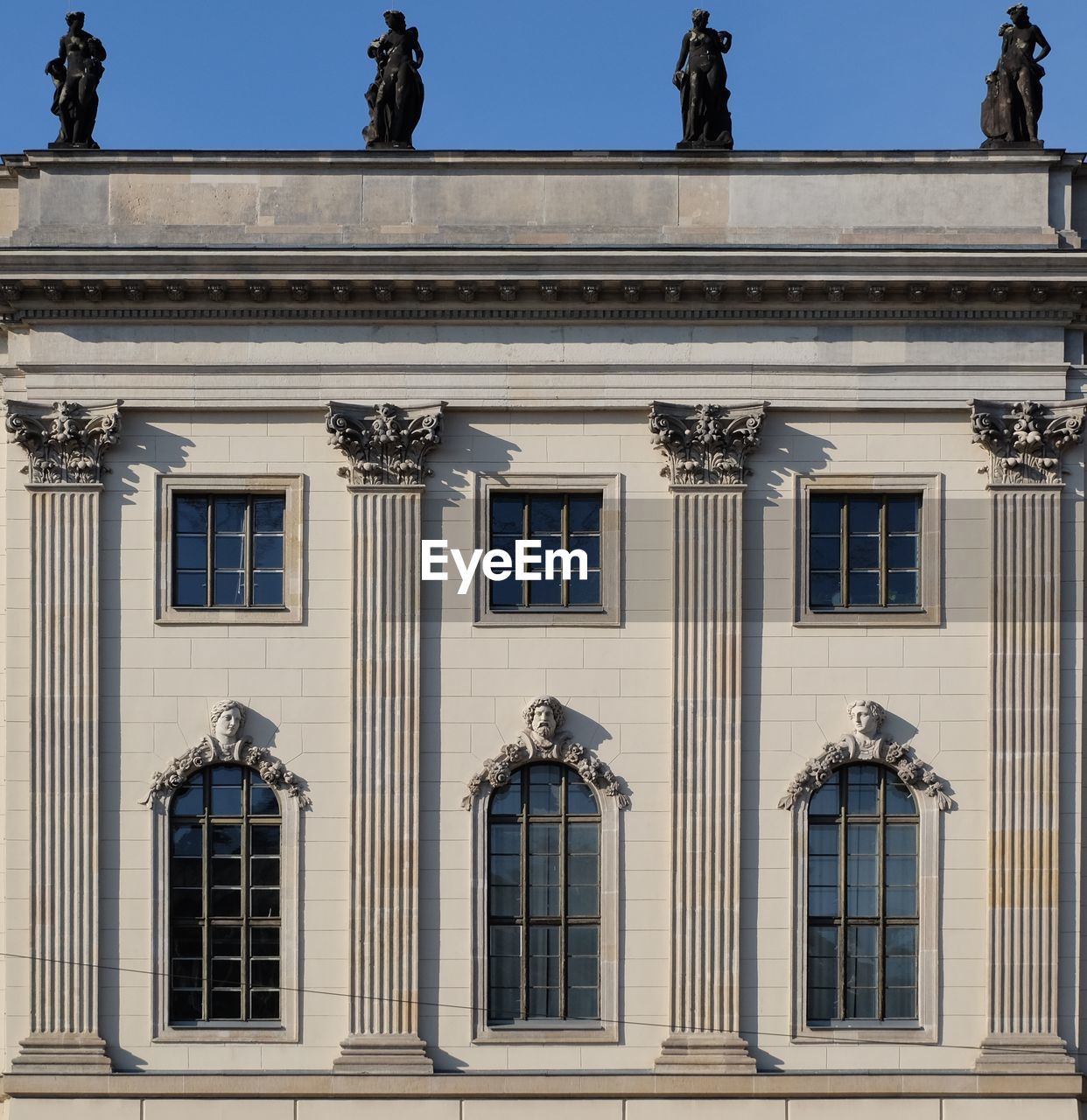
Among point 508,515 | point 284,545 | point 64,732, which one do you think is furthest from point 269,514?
point 64,732

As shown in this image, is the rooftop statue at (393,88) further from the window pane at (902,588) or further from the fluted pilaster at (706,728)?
the window pane at (902,588)

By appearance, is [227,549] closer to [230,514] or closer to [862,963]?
[230,514]

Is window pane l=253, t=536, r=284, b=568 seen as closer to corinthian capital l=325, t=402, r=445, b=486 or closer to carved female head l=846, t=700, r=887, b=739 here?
corinthian capital l=325, t=402, r=445, b=486

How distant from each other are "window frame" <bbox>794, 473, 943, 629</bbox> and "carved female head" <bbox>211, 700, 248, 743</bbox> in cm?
876

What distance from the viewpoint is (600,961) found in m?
24.2

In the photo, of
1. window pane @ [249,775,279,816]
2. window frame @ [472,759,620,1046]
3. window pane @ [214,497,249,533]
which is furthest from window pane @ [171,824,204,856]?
window pane @ [214,497,249,533]

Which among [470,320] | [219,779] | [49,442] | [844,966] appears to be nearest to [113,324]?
[49,442]

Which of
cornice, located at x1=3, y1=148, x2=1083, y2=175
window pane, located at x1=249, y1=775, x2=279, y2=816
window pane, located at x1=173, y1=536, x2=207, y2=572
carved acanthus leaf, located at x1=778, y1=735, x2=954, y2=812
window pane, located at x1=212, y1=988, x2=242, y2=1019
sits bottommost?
window pane, located at x1=212, y1=988, x2=242, y2=1019

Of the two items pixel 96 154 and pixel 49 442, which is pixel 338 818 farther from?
pixel 96 154

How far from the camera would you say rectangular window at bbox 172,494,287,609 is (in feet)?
80.3

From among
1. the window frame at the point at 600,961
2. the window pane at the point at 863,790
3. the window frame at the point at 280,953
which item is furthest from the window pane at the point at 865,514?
the window frame at the point at 280,953

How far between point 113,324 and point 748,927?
44.7 ft
